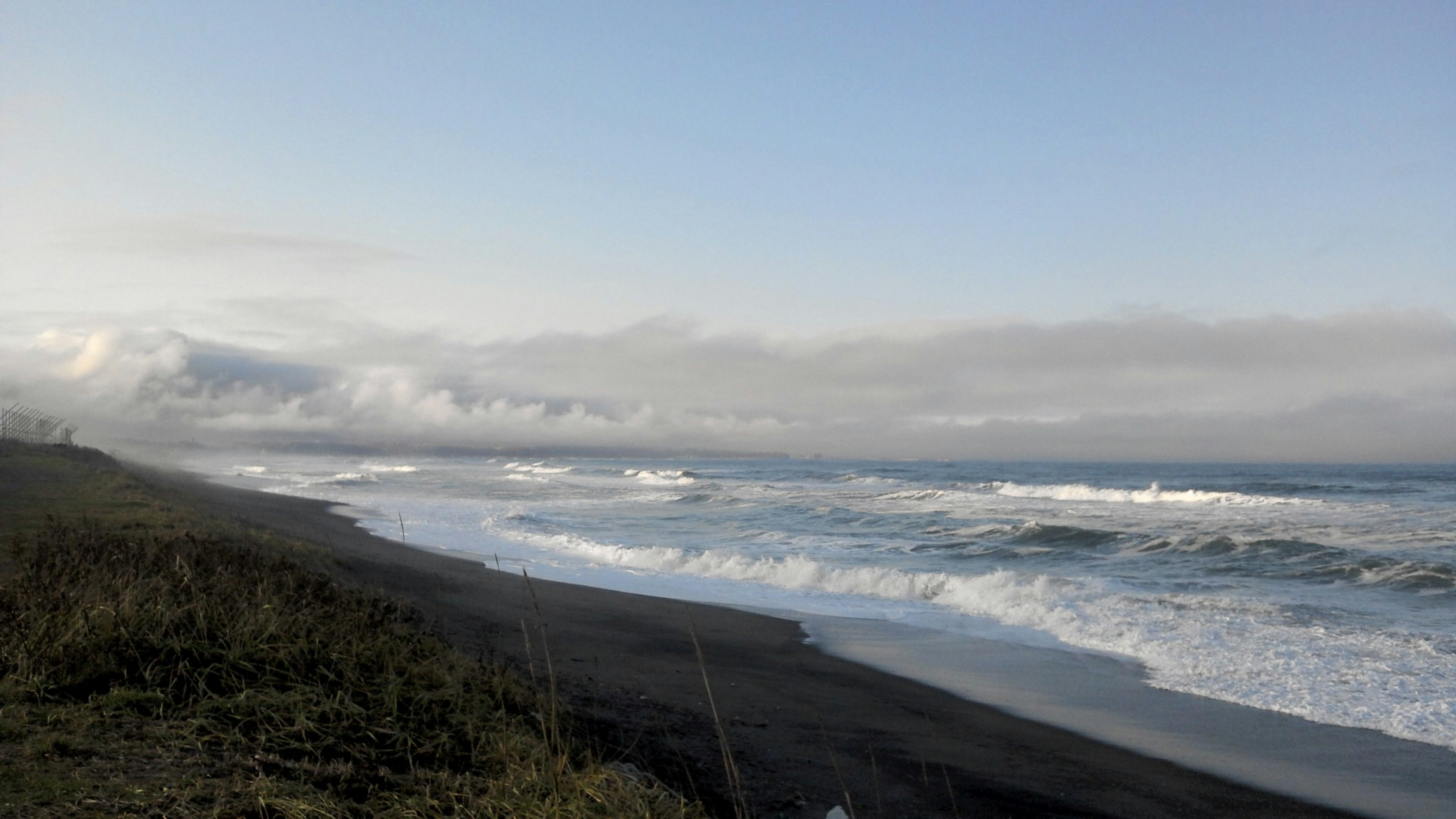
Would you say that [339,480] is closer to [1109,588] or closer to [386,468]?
[386,468]

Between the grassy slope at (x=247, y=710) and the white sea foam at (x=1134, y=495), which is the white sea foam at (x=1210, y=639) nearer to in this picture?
the grassy slope at (x=247, y=710)

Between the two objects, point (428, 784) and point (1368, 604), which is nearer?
point (428, 784)

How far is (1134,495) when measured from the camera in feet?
152

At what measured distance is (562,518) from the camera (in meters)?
31.9

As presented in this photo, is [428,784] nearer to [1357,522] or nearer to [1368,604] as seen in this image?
[1368,604]

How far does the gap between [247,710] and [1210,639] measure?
11309 millimetres

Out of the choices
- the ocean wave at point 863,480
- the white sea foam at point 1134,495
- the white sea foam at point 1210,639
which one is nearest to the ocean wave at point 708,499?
the white sea foam at point 1134,495

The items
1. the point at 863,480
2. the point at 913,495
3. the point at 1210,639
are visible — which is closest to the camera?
the point at 1210,639

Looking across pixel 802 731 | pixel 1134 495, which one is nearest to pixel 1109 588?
pixel 802 731

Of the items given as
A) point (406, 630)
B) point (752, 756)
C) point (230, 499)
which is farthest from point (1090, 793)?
point (230, 499)

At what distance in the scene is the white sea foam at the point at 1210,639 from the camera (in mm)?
9070

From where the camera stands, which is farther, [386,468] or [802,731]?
[386,468]

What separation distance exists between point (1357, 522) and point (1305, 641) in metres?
20.1

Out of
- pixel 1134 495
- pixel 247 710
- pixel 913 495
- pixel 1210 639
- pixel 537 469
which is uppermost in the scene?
pixel 247 710
